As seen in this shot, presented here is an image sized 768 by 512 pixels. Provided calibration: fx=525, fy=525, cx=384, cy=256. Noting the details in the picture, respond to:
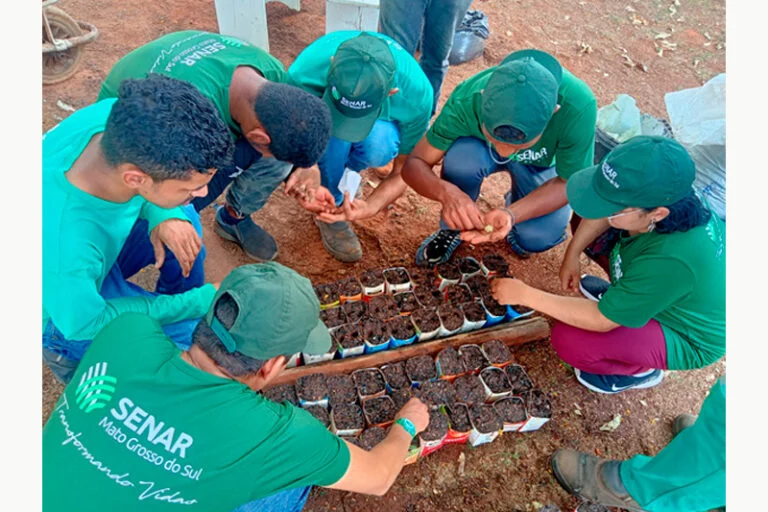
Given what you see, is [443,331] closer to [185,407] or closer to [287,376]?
[287,376]

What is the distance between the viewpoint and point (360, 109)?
92.6 inches

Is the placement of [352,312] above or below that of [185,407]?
below

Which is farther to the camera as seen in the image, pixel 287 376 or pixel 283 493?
pixel 287 376

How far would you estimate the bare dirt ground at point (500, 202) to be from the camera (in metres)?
2.48

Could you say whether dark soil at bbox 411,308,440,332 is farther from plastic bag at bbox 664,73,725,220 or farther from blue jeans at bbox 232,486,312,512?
plastic bag at bbox 664,73,725,220

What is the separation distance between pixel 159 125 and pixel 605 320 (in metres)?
1.96

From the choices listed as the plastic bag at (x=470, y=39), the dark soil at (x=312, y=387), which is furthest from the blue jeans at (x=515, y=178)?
the plastic bag at (x=470, y=39)

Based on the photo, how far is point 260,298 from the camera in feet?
4.87

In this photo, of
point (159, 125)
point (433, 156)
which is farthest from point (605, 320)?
point (159, 125)

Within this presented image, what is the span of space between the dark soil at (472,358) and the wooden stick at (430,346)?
0.05 meters

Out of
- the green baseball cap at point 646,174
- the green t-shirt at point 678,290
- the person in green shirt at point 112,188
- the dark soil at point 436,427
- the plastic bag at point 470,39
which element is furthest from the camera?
the plastic bag at point 470,39

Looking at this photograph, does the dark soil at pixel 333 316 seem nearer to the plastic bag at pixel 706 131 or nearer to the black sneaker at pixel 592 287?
the black sneaker at pixel 592 287

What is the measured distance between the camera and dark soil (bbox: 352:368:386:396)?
246 centimetres

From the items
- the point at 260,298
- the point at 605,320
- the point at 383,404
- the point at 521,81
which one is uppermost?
the point at 521,81
